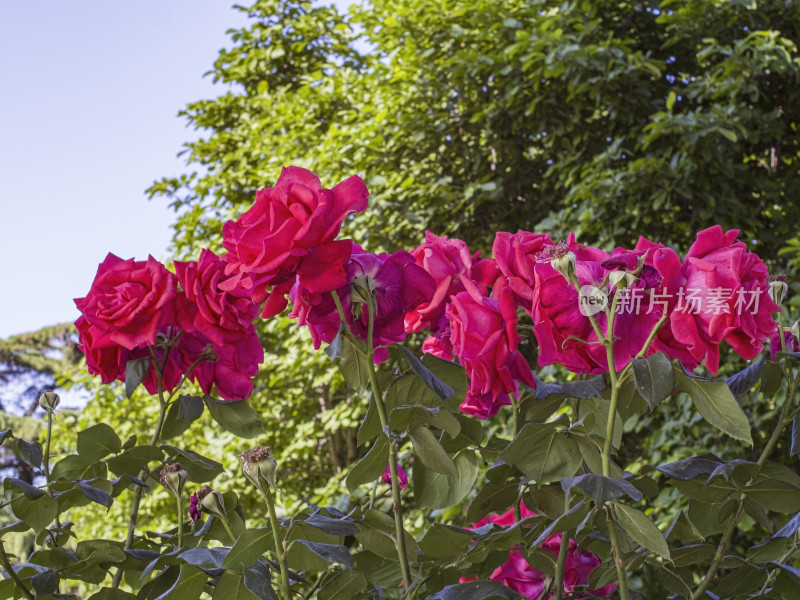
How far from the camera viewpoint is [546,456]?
70 centimetres

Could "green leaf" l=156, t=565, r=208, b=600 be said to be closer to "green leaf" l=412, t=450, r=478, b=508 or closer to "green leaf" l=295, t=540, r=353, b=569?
"green leaf" l=295, t=540, r=353, b=569

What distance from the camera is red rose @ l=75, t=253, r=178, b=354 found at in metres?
0.90

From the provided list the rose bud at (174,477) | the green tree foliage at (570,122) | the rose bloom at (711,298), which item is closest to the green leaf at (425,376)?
the rose bloom at (711,298)

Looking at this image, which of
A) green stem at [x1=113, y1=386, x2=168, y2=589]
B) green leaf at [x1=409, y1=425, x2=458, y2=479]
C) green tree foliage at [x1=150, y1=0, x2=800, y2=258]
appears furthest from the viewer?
green tree foliage at [x1=150, y1=0, x2=800, y2=258]

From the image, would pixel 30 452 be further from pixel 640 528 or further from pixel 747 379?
pixel 747 379

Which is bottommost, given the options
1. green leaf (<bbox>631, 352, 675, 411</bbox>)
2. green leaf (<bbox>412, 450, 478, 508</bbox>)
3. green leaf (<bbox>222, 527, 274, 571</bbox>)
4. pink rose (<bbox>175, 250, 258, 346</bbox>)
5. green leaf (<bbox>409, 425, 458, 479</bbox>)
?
green leaf (<bbox>412, 450, 478, 508</bbox>)

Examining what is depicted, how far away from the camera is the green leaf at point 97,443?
0.93 m

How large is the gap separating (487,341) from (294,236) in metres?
0.19

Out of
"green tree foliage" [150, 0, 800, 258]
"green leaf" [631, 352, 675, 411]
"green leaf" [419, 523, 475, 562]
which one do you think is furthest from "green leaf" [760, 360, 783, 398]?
"green tree foliage" [150, 0, 800, 258]

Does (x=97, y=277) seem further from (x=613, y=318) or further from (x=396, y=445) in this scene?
(x=613, y=318)

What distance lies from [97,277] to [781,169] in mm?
3369

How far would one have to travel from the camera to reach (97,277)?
943mm

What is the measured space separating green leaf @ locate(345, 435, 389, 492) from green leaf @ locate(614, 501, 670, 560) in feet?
0.66

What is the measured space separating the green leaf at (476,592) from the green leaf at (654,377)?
8.0 inches
